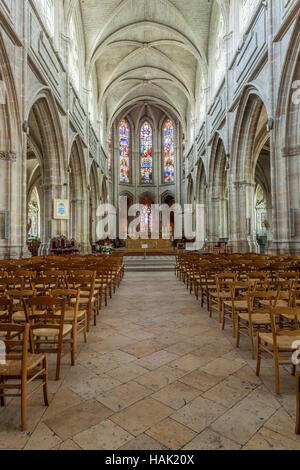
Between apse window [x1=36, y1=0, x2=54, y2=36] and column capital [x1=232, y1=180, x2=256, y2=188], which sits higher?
apse window [x1=36, y1=0, x2=54, y2=36]

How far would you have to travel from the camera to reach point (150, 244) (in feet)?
71.1

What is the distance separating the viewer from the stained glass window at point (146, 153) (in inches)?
1465

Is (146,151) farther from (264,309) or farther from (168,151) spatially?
(264,309)

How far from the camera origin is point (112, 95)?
30422 mm

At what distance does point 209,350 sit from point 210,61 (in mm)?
22055

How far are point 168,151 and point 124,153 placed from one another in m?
5.65

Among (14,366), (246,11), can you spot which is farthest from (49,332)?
(246,11)

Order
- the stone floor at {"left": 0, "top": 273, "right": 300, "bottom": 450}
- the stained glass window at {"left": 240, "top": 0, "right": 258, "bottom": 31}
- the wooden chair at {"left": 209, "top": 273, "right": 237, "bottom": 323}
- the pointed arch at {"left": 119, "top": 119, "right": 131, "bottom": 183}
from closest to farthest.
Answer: the stone floor at {"left": 0, "top": 273, "right": 300, "bottom": 450}
the wooden chair at {"left": 209, "top": 273, "right": 237, "bottom": 323}
the stained glass window at {"left": 240, "top": 0, "right": 258, "bottom": 31}
the pointed arch at {"left": 119, "top": 119, "right": 131, "bottom": 183}

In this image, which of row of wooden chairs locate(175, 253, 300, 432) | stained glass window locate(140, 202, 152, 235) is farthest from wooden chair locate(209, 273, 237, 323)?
stained glass window locate(140, 202, 152, 235)

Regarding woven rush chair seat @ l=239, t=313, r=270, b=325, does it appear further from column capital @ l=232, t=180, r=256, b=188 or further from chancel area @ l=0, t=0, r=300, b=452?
column capital @ l=232, t=180, r=256, b=188

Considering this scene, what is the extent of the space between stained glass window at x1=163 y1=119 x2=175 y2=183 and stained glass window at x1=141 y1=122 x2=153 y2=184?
1.85m

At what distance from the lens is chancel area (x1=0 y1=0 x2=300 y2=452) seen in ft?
7.64

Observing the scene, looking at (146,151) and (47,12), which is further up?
(146,151)

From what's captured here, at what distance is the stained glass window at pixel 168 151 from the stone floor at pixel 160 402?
3366 centimetres
